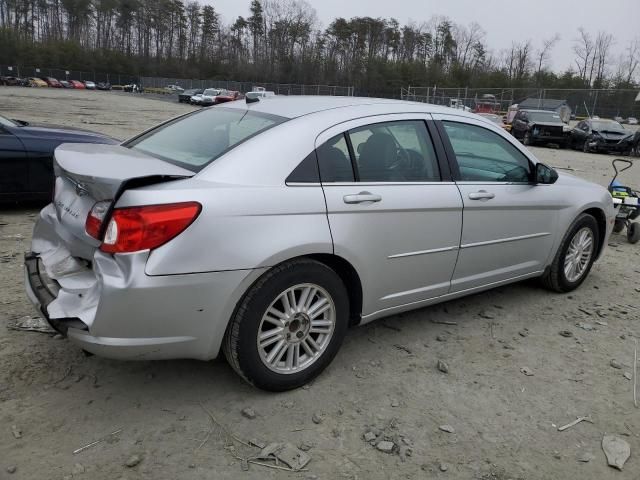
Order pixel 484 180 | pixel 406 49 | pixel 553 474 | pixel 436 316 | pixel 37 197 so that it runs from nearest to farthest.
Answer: pixel 553 474 → pixel 484 180 → pixel 436 316 → pixel 37 197 → pixel 406 49

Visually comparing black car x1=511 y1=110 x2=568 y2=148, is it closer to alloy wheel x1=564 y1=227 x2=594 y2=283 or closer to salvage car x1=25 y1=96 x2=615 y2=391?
alloy wheel x1=564 y1=227 x2=594 y2=283

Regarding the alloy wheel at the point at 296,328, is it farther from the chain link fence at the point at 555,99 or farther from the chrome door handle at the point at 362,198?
the chain link fence at the point at 555,99

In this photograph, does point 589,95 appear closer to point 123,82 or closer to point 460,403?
point 460,403

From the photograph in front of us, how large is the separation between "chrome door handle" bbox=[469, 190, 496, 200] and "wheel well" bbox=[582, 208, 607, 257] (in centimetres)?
149

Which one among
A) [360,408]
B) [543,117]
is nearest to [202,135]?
[360,408]

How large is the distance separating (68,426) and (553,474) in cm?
233

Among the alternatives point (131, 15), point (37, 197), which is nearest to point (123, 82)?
point (131, 15)

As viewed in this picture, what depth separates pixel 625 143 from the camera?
859 inches

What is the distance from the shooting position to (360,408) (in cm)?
297

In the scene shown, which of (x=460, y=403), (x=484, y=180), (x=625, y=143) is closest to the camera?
(x=460, y=403)

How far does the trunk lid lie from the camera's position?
8.46ft

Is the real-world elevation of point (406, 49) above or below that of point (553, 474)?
above

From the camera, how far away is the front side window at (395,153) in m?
3.31

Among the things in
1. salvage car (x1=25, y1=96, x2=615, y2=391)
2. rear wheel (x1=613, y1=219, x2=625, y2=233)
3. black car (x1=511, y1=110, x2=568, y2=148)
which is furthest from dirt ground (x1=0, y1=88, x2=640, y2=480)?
black car (x1=511, y1=110, x2=568, y2=148)
